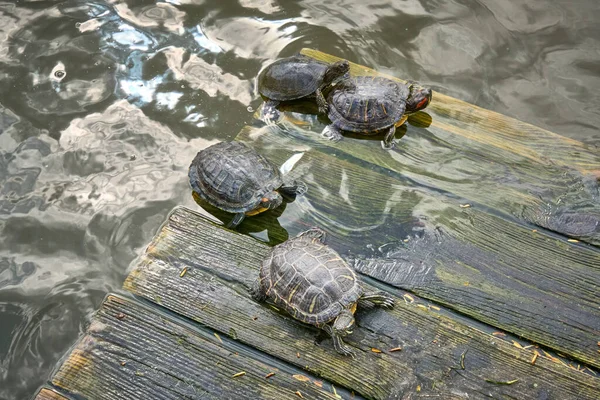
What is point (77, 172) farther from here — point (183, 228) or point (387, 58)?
point (387, 58)

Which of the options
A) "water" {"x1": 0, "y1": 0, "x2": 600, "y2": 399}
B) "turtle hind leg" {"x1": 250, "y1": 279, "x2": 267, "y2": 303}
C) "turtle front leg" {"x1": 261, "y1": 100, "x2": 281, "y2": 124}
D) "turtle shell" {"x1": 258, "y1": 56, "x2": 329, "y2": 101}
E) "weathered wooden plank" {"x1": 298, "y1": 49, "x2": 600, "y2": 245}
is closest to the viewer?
"turtle hind leg" {"x1": 250, "y1": 279, "x2": 267, "y2": 303}

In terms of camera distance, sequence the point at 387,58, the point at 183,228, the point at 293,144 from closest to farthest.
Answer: the point at 183,228
the point at 293,144
the point at 387,58

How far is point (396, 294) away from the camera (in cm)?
262

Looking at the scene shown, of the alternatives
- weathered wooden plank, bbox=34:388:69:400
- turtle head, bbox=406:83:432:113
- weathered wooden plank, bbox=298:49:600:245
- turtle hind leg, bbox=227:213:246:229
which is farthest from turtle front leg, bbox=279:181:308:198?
weathered wooden plank, bbox=34:388:69:400

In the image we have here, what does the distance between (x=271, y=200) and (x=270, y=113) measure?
0.81m

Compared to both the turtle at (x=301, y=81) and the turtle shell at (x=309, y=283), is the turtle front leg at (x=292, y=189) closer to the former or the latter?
the turtle shell at (x=309, y=283)

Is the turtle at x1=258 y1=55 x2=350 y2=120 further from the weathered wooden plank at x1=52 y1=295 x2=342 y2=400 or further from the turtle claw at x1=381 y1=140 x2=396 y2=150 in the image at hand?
the weathered wooden plank at x1=52 y1=295 x2=342 y2=400

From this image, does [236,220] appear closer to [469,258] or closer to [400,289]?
[400,289]

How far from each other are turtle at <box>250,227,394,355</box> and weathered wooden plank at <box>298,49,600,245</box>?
833 millimetres

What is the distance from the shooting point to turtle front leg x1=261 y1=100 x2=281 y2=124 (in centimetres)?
348

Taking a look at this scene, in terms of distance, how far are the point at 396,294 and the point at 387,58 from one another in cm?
275

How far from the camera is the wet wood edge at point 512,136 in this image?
10.2 feet

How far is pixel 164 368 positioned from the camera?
2.39 m

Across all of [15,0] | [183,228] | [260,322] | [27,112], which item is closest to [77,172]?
[27,112]
